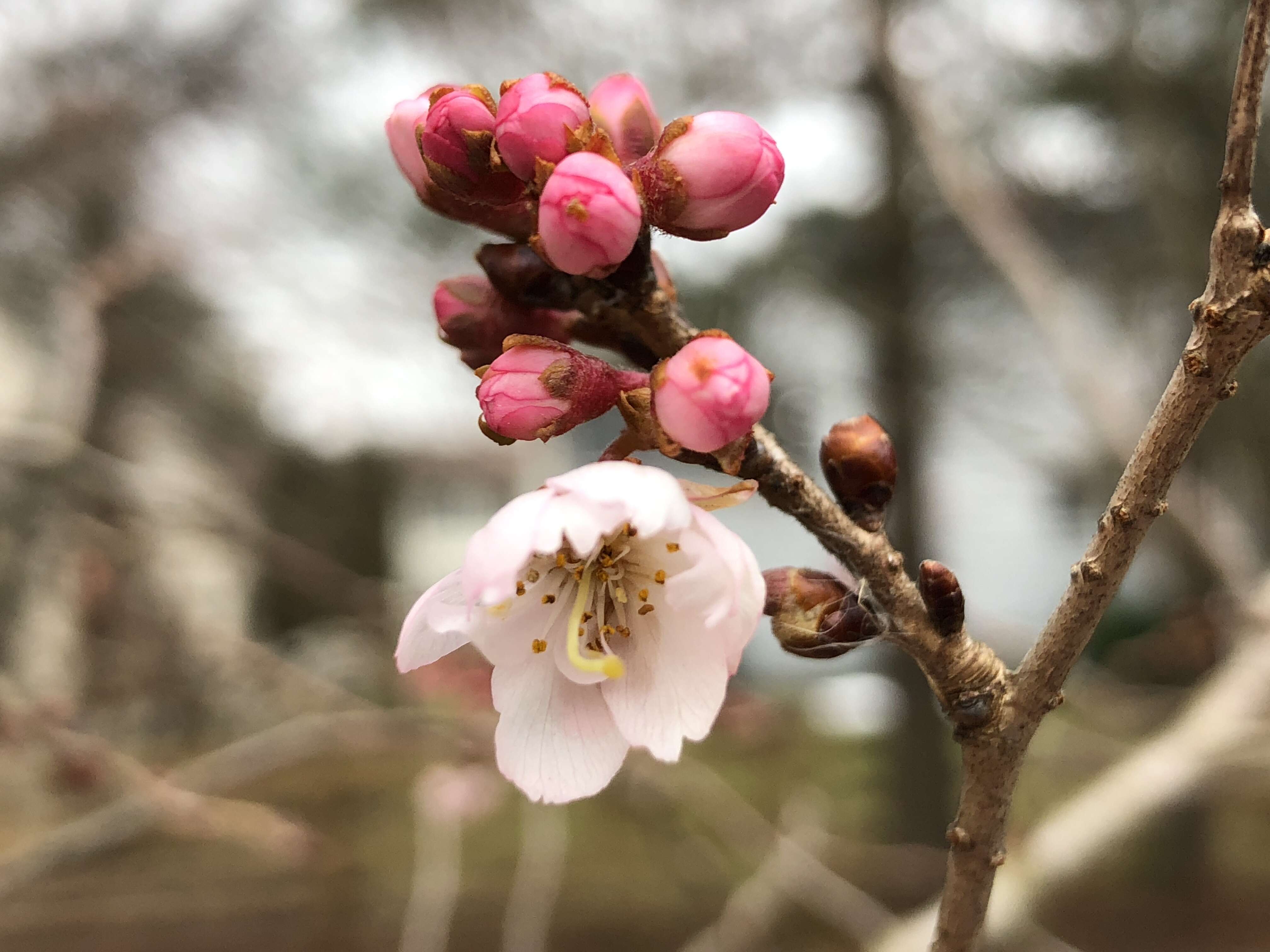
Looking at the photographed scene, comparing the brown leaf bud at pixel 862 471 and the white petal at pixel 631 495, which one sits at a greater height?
the brown leaf bud at pixel 862 471

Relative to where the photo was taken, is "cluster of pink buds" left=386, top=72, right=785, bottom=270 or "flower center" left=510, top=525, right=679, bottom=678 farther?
"flower center" left=510, top=525, right=679, bottom=678

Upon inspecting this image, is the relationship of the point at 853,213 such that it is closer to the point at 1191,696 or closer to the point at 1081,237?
the point at 1081,237

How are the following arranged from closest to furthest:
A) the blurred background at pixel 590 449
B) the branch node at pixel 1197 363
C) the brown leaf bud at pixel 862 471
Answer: the branch node at pixel 1197 363 < the brown leaf bud at pixel 862 471 < the blurred background at pixel 590 449

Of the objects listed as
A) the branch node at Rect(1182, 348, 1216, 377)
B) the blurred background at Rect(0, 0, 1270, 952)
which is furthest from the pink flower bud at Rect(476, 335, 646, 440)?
the blurred background at Rect(0, 0, 1270, 952)

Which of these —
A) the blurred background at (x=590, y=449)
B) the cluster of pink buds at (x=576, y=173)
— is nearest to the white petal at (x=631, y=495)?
the cluster of pink buds at (x=576, y=173)

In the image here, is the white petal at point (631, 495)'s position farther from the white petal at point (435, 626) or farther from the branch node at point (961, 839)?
the branch node at point (961, 839)

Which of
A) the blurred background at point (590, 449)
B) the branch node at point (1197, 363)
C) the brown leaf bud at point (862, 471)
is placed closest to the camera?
the branch node at point (1197, 363)

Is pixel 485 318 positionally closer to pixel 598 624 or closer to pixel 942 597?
pixel 598 624

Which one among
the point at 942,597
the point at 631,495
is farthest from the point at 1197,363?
the point at 631,495

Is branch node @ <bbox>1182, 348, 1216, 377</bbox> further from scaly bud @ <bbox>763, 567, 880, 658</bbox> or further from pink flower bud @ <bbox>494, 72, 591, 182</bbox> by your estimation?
pink flower bud @ <bbox>494, 72, 591, 182</bbox>
